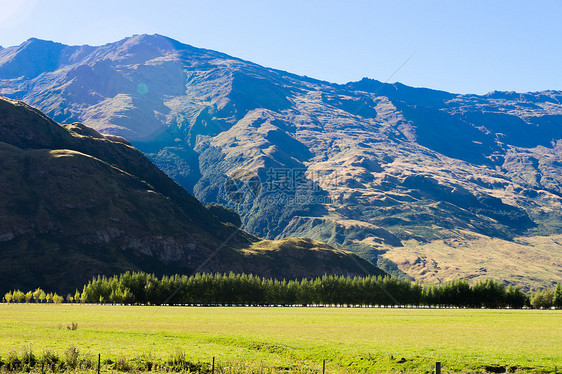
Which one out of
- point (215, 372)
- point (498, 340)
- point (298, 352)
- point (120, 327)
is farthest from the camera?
point (120, 327)

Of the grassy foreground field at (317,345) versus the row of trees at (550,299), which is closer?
the grassy foreground field at (317,345)

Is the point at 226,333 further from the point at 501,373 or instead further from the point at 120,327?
the point at 501,373

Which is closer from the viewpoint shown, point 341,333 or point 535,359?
point 535,359

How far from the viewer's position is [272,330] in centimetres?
7731

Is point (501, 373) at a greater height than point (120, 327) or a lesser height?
greater

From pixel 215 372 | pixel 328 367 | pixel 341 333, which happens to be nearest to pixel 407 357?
pixel 328 367

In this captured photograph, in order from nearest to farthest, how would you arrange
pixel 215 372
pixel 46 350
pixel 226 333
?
pixel 215 372 → pixel 46 350 → pixel 226 333

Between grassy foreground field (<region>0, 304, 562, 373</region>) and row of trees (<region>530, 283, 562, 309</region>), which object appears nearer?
grassy foreground field (<region>0, 304, 562, 373</region>)

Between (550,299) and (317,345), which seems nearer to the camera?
(317,345)

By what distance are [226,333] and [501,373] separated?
123 ft

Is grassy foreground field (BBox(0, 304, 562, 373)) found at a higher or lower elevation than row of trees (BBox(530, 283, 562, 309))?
higher

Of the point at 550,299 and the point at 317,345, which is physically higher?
the point at 317,345

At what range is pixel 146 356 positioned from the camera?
48.4 meters

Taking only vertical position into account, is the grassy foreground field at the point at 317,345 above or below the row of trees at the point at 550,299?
above
